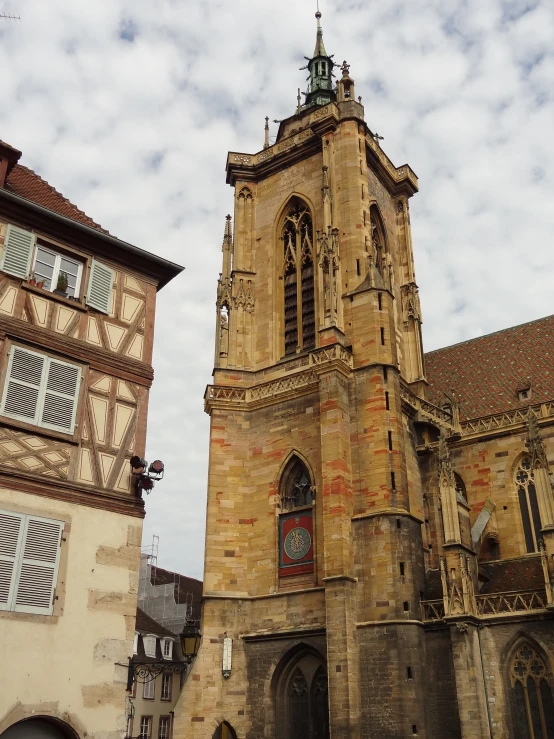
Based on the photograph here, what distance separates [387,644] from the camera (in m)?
18.3

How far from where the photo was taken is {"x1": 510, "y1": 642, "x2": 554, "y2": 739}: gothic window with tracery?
17359mm

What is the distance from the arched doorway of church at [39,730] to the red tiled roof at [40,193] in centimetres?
773

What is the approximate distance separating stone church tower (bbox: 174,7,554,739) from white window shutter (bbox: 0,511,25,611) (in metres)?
10.0

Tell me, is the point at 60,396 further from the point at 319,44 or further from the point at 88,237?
the point at 319,44

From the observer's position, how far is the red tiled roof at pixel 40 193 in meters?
13.3

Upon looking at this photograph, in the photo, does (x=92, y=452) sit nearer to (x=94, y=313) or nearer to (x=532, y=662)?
(x=94, y=313)

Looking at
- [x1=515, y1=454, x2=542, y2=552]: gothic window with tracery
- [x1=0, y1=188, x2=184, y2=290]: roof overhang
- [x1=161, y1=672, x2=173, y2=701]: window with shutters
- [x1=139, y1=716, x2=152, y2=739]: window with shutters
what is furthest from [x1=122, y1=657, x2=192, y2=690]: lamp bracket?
[x1=0, y1=188, x2=184, y2=290]: roof overhang

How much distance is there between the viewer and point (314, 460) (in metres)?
21.7

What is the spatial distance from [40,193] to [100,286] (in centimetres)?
222

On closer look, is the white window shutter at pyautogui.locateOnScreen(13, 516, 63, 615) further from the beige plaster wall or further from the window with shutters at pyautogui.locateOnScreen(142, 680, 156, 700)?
the window with shutters at pyautogui.locateOnScreen(142, 680, 156, 700)

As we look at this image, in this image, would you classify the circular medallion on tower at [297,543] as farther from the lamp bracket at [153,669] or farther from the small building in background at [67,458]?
the lamp bracket at [153,669]

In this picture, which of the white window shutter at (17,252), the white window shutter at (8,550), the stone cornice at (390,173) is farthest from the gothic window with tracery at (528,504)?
the white window shutter at (8,550)

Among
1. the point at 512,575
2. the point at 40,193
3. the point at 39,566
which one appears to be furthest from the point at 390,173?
the point at 39,566

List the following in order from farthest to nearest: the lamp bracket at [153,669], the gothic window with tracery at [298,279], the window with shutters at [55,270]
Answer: the lamp bracket at [153,669] < the gothic window with tracery at [298,279] < the window with shutters at [55,270]
